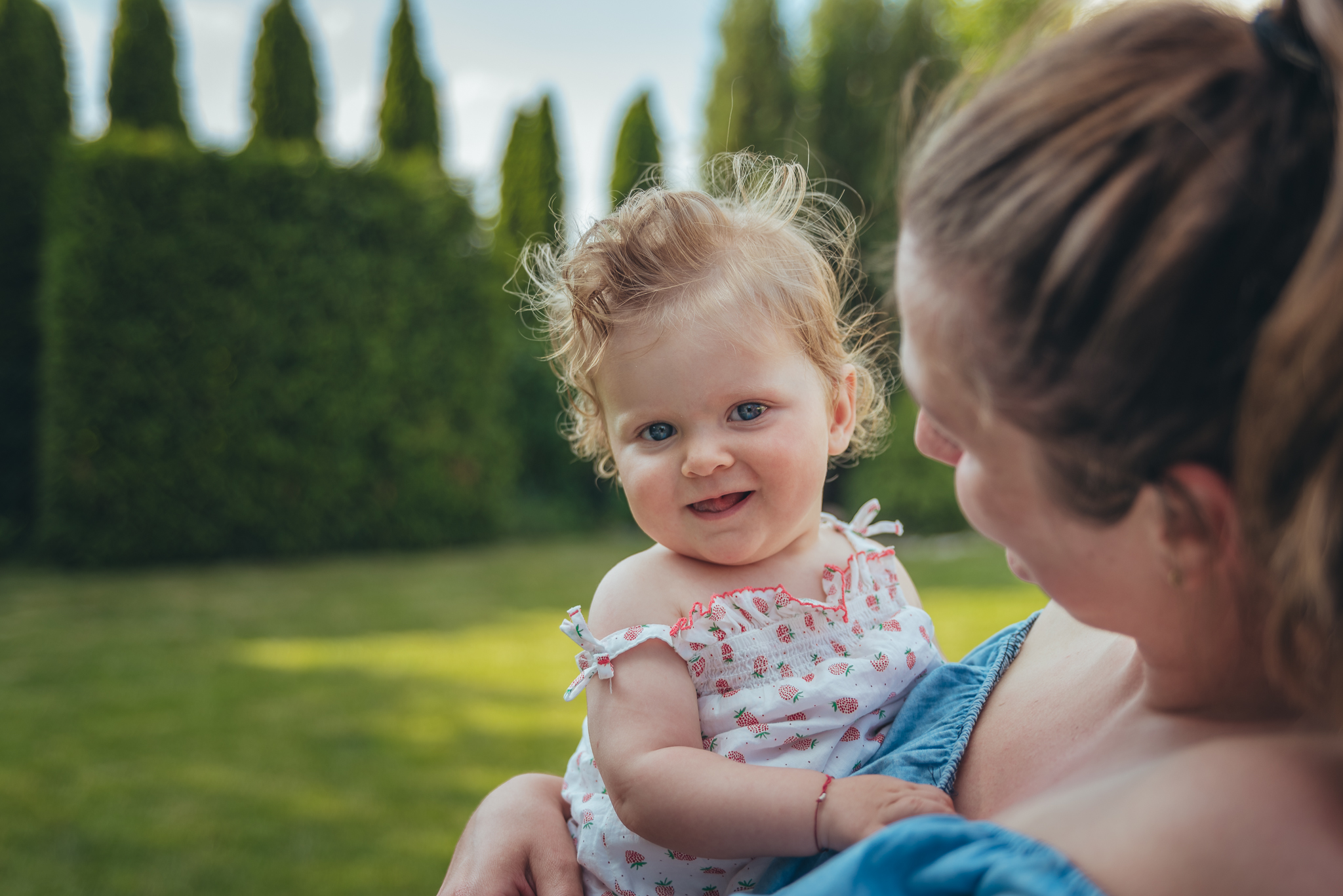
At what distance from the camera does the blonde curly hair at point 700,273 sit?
1588 millimetres

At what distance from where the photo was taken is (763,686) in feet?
4.67

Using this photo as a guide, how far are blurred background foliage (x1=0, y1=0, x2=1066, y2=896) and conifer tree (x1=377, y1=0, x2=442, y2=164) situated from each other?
44 mm

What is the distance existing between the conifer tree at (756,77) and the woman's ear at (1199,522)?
13539 millimetres

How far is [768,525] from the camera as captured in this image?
1.54 meters

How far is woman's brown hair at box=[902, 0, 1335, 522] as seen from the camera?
771mm

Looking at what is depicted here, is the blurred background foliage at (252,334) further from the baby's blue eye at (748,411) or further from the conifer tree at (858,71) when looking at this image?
the baby's blue eye at (748,411)

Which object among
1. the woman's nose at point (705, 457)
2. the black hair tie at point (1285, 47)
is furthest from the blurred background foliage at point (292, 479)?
the black hair tie at point (1285, 47)

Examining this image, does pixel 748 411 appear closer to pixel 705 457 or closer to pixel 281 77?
pixel 705 457

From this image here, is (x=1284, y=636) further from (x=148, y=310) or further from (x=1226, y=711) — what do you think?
(x=148, y=310)

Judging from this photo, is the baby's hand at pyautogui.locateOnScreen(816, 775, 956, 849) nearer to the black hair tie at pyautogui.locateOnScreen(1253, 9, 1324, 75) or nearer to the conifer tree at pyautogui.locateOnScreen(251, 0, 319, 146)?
the black hair tie at pyautogui.locateOnScreen(1253, 9, 1324, 75)

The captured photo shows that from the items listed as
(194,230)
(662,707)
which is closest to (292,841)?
(662,707)

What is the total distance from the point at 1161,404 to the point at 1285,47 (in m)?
0.31

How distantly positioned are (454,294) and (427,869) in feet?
27.8

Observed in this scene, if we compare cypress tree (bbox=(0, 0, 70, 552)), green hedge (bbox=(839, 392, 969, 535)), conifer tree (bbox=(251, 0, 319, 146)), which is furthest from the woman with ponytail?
conifer tree (bbox=(251, 0, 319, 146))
